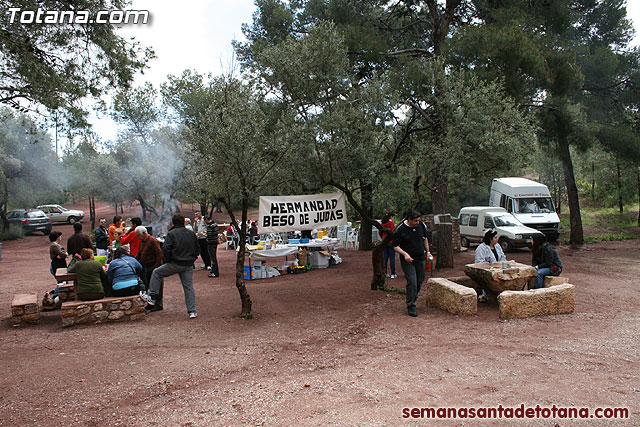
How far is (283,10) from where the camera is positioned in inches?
617

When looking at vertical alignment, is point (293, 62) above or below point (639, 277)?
above

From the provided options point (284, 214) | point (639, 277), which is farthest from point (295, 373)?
point (639, 277)

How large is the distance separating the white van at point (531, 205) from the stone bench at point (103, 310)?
15.6 m

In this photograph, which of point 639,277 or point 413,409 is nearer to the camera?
point 413,409

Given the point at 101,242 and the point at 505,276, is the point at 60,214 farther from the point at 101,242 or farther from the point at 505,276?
the point at 505,276

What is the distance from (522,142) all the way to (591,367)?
19.2 feet

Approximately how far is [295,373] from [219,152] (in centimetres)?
387

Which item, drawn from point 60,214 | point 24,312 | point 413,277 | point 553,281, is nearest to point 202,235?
point 24,312

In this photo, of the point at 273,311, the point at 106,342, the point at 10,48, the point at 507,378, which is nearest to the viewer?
the point at 507,378

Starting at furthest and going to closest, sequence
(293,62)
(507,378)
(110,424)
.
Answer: (293,62) → (507,378) → (110,424)

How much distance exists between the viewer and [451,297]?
7402 mm

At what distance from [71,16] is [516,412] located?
8990 millimetres

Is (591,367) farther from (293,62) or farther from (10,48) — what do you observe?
(10,48)

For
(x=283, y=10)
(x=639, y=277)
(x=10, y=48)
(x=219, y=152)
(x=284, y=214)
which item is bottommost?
(x=639, y=277)
